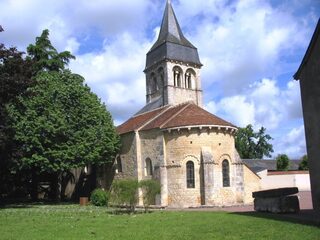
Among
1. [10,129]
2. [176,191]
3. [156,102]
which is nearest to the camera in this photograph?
[10,129]

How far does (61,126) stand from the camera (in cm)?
2862

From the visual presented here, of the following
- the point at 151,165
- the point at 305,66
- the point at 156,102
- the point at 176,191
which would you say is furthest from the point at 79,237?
the point at 156,102

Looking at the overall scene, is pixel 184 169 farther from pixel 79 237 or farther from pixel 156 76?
pixel 79 237

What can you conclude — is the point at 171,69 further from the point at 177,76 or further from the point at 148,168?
the point at 148,168

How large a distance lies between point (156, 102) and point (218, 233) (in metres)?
27.8

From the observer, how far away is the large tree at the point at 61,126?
92.1 feet

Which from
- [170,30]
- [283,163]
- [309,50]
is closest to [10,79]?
[309,50]

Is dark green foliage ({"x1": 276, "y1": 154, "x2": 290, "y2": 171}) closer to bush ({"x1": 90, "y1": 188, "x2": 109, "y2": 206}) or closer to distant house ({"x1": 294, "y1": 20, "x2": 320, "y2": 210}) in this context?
bush ({"x1": 90, "y1": 188, "x2": 109, "y2": 206})

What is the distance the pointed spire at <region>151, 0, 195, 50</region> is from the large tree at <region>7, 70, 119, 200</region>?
10.8m

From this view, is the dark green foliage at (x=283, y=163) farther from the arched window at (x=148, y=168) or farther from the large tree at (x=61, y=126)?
the large tree at (x=61, y=126)

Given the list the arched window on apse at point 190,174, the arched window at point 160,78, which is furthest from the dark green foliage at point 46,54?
the arched window on apse at point 190,174

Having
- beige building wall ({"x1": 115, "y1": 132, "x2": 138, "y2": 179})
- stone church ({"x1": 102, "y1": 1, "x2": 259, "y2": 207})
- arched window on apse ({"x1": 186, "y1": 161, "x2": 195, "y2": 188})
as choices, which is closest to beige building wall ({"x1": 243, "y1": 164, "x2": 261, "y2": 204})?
stone church ({"x1": 102, "y1": 1, "x2": 259, "y2": 207})

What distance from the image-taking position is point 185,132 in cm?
2859

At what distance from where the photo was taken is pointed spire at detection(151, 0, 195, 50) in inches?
1541
